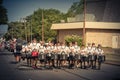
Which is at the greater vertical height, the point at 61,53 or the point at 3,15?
the point at 3,15

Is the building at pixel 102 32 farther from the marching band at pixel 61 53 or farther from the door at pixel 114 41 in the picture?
the marching band at pixel 61 53

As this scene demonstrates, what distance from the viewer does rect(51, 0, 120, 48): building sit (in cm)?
5651

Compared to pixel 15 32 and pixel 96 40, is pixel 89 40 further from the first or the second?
pixel 15 32

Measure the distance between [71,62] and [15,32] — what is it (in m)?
119

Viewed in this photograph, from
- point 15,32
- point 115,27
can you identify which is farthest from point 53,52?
point 15,32

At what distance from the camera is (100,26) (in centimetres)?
5669

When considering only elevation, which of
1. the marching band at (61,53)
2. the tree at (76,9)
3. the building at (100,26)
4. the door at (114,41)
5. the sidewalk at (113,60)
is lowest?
the sidewalk at (113,60)

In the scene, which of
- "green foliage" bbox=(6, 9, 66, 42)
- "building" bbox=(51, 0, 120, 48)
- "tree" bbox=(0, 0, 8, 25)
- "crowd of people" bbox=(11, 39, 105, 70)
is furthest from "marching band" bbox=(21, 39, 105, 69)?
"green foliage" bbox=(6, 9, 66, 42)

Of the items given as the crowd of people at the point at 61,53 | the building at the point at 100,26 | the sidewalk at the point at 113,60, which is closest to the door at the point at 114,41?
the building at the point at 100,26

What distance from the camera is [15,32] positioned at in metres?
142

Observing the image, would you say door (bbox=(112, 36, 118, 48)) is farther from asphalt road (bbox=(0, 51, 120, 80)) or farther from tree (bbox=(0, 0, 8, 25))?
asphalt road (bbox=(0, 51, 120, 80))

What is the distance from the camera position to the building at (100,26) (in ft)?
185

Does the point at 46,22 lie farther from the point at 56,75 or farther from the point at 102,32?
the point at 56,75

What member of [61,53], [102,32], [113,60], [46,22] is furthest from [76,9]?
[61,53]
